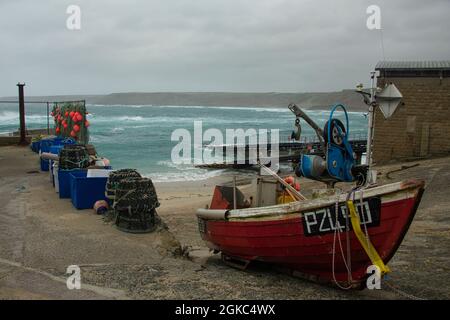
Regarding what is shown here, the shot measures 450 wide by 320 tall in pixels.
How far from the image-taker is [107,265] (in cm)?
705

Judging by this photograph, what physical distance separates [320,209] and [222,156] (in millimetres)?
37530

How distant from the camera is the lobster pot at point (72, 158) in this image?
40.8ft

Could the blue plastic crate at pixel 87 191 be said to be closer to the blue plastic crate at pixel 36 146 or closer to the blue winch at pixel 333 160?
the blue winch at pixel 333 160

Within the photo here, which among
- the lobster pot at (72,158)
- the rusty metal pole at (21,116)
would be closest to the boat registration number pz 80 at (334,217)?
the lobster pot at (72,158)

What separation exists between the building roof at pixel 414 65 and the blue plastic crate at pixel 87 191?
1521cm

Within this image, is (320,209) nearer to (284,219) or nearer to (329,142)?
(284,219)

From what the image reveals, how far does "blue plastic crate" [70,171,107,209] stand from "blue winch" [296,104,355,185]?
17.7 ft

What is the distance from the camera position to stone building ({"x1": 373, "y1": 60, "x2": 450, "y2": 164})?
68.4 ft

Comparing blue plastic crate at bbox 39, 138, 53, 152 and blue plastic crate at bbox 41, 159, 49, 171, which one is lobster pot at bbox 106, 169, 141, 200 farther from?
blue plastic crate at bbox 39, 138, 53, 152

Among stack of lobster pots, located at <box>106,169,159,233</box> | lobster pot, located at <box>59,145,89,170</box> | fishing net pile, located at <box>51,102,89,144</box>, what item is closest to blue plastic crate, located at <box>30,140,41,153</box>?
fishing net pile, located at <box>51,102,89,144</box>

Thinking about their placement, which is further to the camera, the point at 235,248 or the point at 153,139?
the point at 153,139

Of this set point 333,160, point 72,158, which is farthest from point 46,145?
point 333,160

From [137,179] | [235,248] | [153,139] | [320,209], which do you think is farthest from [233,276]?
[153,139]
